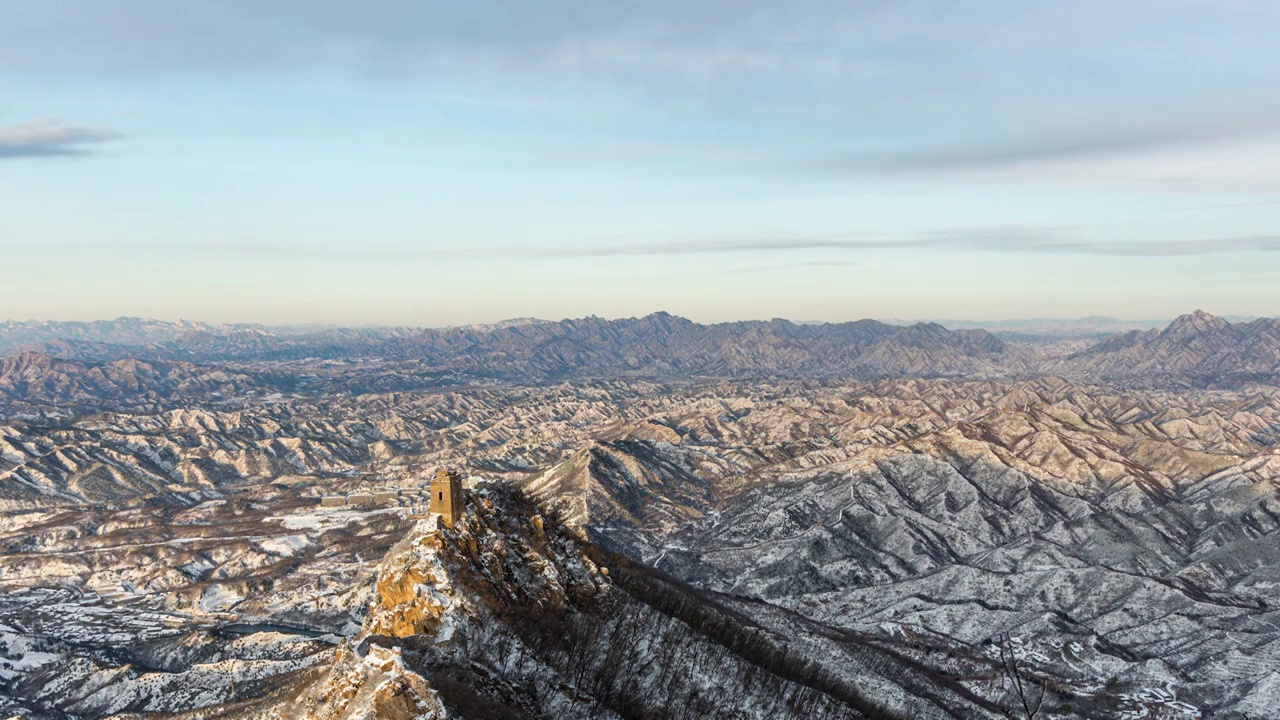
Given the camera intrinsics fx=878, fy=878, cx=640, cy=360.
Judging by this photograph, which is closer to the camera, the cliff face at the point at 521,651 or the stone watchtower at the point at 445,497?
the cliff face at the point at 521,651

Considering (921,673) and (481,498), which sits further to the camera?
(921,673)

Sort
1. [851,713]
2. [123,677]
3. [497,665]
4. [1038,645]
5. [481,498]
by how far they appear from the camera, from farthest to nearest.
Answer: [1038,645] < [123,677] < [851,713] < [481,498] < [497,665]

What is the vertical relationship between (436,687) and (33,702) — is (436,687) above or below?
above

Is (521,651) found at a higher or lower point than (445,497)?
lower

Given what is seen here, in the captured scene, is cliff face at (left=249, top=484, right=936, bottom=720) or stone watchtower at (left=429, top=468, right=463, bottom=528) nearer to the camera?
cliff face at (left=249, top=484, right=936, bottom=720)

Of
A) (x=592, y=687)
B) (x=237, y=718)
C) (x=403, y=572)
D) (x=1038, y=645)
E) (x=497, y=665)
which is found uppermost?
(x=403, y=572)

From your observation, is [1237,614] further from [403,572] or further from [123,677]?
[123,677]

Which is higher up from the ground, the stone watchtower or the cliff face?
the stone watchtower

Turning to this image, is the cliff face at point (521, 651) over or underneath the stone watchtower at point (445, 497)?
underneath

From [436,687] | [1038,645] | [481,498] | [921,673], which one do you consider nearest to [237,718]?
[481,498]

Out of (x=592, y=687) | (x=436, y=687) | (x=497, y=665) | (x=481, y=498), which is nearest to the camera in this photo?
(x=436, y=687)

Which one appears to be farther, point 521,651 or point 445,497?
point 445,497
